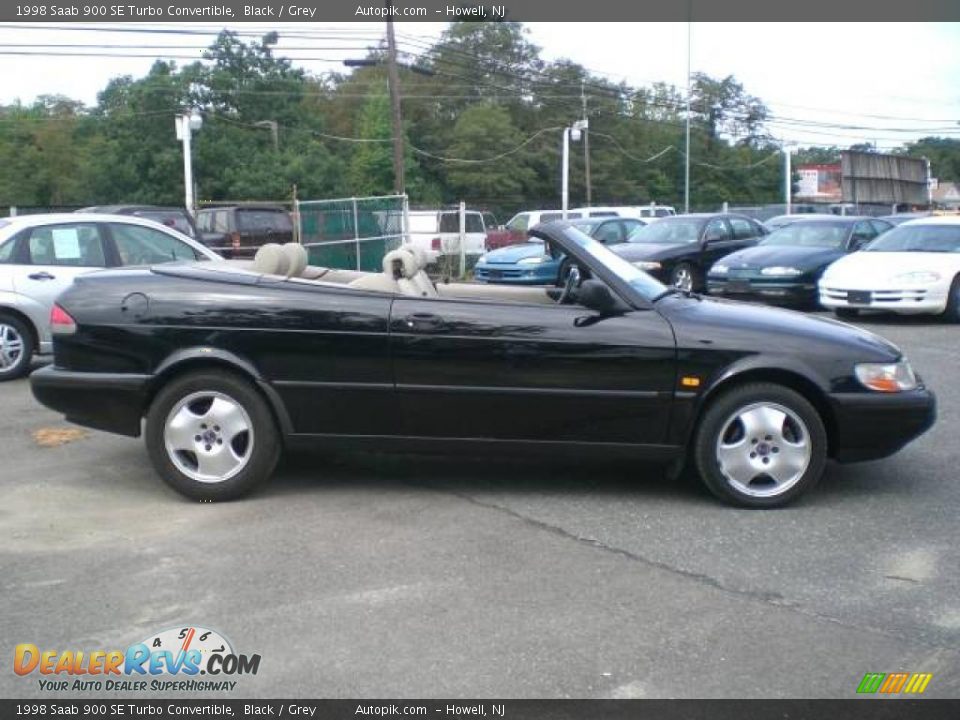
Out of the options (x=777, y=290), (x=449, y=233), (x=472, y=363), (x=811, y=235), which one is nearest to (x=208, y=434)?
(x=472, y=363)

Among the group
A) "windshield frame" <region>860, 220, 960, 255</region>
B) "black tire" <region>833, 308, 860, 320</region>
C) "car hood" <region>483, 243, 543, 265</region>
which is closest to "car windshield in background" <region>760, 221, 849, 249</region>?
"windshield frame" <region>860, 220, 960, 255</region>

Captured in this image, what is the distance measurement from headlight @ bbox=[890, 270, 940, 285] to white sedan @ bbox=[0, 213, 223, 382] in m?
8.71

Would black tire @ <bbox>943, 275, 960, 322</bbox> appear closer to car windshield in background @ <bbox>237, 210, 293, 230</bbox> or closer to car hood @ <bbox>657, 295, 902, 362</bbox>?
car hood @ <bbox>657, 295, 902, 362</bbox>

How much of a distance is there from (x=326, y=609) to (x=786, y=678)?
5.83 feet

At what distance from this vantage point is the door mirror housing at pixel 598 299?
5465 millimetres

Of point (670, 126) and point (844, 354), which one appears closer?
point (844, 354)

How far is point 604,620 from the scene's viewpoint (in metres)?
4.05

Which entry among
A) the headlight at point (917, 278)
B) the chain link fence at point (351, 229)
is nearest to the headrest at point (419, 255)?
the headlight at point (917, 278)

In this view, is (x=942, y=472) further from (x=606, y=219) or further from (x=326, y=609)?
(x=606, y=219)

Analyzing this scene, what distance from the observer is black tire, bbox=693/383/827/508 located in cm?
541

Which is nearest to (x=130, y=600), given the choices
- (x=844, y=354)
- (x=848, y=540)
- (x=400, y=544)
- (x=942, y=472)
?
(x=400, y=544)

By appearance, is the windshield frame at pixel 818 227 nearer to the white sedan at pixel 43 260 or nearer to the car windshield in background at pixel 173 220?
the white sedan at pixel 43 260

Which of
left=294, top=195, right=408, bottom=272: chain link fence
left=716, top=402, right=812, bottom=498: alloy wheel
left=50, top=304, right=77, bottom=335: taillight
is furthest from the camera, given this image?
left=294, top=195, right=408, bottom=272: chain link fence

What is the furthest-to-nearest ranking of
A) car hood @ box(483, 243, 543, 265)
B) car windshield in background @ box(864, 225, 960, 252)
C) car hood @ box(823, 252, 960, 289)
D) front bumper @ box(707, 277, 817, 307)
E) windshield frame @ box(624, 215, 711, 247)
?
car hood @ box(483, 243, 543, 265) < windshield frame @ box(624, 215, 711, 247) < front bumper @ box(707, 277, 817, 307) < car windshield in background @ box(864, 225, 960, 252) < car hood @ box(823, 252, 960, 289)
